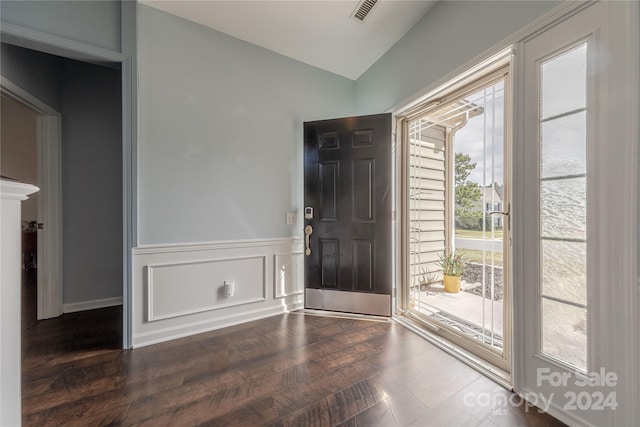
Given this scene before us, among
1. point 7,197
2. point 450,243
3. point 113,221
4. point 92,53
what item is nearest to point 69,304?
point 113,221

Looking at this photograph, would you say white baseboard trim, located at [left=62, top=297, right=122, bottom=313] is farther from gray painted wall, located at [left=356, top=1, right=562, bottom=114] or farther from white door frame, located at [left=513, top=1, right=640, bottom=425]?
white door frame, located at [left=513, top=1, right=640, bottom=425]

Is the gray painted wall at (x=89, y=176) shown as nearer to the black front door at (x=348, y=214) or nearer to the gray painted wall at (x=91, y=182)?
the gray painted wall at (x=91, y=182)

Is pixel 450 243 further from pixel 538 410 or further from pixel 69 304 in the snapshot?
pixel 69 304

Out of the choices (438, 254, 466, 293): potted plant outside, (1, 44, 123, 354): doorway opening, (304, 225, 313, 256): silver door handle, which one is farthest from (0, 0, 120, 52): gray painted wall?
(438, 254, 466, 293): potted plant outside

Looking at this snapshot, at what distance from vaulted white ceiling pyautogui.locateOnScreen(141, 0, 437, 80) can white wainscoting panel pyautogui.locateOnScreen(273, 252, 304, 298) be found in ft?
7.06

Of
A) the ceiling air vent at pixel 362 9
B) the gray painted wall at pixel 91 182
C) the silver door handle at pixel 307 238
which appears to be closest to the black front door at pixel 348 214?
the silver door handle at pixel 307 238

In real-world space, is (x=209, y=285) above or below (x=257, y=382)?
above

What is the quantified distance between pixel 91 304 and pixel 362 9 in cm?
394

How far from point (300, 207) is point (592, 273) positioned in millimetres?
2280

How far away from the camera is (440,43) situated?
206cm

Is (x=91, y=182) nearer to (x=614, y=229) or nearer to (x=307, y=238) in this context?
(x=307, y=238)

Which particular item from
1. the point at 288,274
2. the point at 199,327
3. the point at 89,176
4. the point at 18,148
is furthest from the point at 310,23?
the point at 18,148

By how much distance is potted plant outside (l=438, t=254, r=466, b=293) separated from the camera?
2.40m

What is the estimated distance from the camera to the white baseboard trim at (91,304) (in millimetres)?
2733
